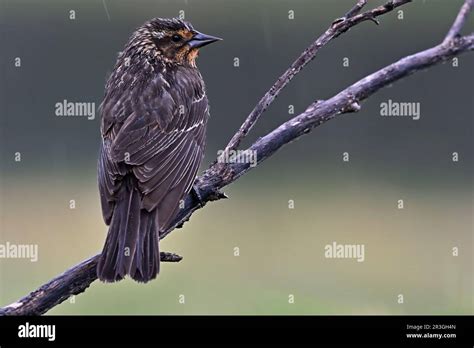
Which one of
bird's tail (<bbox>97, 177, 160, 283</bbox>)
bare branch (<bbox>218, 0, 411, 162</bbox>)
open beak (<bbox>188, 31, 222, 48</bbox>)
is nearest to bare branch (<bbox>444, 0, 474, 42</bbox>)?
bare branch (<bbox>218, 0, 411, 162</bbox>)

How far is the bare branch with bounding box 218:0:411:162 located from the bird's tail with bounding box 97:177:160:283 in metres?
0.47

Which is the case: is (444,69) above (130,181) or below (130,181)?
above

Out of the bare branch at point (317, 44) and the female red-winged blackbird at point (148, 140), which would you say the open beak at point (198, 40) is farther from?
the bare branch at point (317, 44)

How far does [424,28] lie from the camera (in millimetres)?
8672

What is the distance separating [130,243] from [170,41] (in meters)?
1.59

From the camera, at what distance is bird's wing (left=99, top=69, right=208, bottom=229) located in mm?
4488

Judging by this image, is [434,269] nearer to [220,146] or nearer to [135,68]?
[220,146]

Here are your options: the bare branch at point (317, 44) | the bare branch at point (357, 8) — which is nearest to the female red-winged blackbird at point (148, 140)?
the bare branch at point (317, 44)

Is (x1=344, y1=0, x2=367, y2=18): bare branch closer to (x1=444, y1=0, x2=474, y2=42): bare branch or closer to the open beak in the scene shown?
(x1=444, y1=0, x2=474, y2=42): bare branch

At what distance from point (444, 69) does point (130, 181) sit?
5515mm

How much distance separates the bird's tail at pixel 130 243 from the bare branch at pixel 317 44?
1.56 feet

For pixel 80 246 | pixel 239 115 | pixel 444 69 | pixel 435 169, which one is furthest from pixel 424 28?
pixel 80 246

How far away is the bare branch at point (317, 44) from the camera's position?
405 centimetres

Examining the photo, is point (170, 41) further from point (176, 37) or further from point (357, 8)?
point (357, 8)
